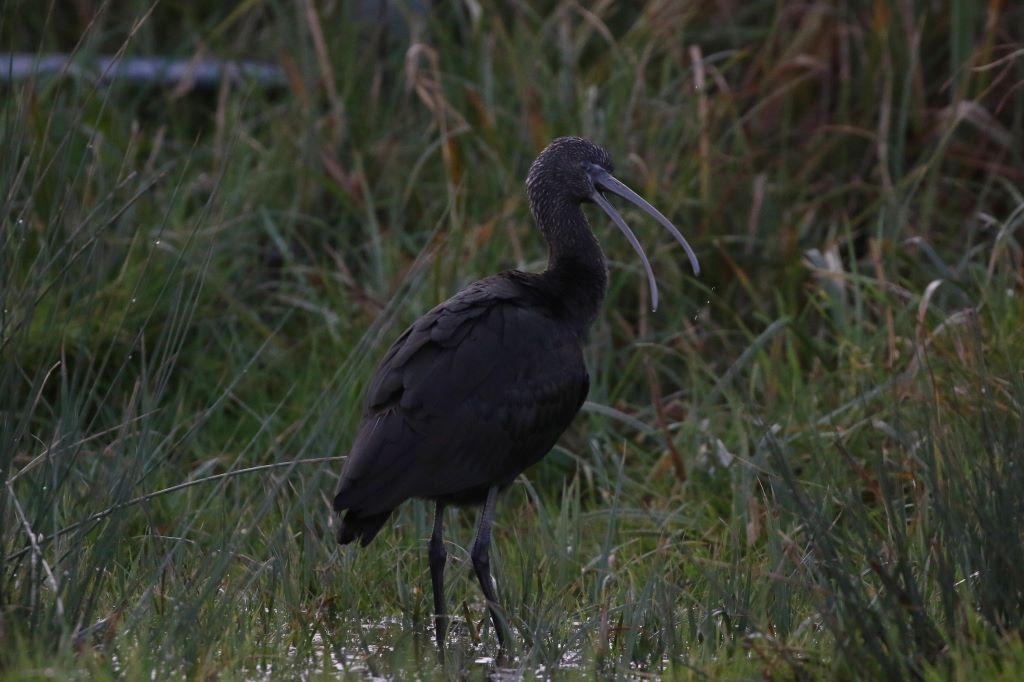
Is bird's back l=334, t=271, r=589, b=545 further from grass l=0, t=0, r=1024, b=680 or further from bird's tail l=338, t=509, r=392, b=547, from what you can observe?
grass l=0, t=0, r=1024, b=680

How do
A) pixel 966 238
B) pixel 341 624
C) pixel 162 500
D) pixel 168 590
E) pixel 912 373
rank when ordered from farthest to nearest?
1. pixel 966 238
2. pixel 912 373
3. pixel 162 500
4. pixel 341 624
5. pixel 168 590

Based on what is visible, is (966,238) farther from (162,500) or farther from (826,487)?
(162,500)

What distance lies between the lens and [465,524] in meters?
5.70

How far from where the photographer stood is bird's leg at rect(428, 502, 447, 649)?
13.8 feet

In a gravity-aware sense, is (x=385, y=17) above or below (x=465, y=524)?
above

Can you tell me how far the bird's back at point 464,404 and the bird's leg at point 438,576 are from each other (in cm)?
11

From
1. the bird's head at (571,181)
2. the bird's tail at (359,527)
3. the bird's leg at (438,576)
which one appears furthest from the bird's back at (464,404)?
the bird's head at (571,181)

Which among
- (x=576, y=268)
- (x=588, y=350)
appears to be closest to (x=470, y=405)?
(x=576, y=268)

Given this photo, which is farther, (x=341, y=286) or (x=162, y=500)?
(x=341, y=286)

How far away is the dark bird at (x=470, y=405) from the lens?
4160 millimetres

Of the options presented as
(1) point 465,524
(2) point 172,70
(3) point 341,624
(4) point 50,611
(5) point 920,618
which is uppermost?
(2) point 172,70

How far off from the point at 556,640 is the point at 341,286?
9.82 feet

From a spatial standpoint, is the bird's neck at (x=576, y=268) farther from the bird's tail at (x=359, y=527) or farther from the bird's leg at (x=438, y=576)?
the bird's tail at (x=359, y=527)

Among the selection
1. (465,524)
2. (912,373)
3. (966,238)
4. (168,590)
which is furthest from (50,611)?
(966,238)
